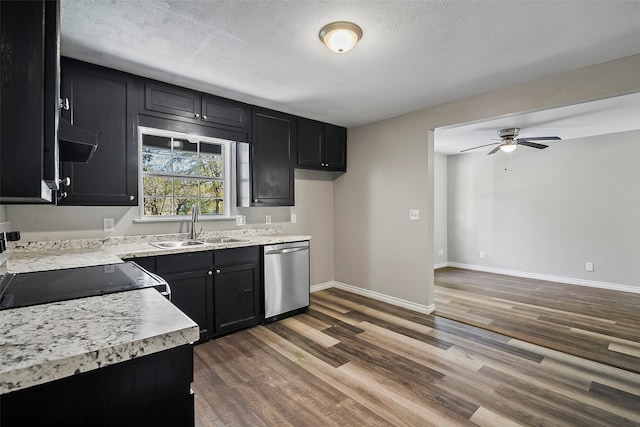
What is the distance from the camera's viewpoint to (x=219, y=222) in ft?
11.4

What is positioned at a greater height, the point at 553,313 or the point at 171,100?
the point at 171,100

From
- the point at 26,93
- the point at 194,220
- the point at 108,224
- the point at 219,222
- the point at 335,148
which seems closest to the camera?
the point at 26,93

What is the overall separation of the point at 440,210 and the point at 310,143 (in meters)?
3.62

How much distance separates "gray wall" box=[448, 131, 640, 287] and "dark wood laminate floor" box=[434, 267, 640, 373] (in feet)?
1.48

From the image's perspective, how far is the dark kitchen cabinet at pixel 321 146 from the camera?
391 cm

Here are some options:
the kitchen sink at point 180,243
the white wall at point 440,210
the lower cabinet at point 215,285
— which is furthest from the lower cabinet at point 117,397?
Result: the white wall at point 440,210

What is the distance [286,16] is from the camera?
1.84m

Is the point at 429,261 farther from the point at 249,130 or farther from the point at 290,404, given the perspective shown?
the point at 249,130

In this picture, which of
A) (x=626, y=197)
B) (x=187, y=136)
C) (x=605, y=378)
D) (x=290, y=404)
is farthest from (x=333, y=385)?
(x=626, y=197)

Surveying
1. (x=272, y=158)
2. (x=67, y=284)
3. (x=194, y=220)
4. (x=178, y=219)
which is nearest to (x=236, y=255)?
(x=194, y=220)

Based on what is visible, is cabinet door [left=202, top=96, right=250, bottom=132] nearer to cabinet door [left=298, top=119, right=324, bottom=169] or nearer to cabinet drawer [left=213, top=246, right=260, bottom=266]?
cabinet door [left=298, top=119, right=324, bottom=169]

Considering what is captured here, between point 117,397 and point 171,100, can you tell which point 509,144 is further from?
point 117,397

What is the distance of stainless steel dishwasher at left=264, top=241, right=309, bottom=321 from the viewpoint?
3.21m

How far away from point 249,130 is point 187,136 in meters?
A: 0.66
